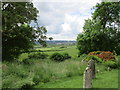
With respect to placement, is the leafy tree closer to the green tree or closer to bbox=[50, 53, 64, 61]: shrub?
bbox=[50, 53, 64, 61]: shrub

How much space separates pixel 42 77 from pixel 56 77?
1075 millimetres

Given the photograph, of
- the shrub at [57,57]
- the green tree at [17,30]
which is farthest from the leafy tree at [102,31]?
the green tree at [17,30]

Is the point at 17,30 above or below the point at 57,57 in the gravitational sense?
above

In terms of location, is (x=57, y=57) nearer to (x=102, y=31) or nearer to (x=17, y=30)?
(x=17, y=30)

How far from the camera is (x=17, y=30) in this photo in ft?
48.2

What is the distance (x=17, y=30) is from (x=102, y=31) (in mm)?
16743

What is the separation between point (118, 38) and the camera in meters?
26.5

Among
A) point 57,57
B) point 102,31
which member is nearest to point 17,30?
point 57,57

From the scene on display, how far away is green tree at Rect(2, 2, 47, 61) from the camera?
13684 millimetres

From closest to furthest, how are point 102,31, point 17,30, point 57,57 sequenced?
point 17,30 → point 57,57 → point 102,31

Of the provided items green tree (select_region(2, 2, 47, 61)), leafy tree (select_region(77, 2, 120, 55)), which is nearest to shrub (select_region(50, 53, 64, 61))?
green tree (select_region(2, 2, 47, 61))

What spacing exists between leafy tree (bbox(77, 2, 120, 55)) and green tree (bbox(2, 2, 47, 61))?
34.9 ft

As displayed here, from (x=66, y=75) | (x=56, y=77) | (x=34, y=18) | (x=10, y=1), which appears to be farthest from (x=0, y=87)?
(x=34, y=18)

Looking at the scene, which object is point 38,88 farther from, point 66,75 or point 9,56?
point 9,56
